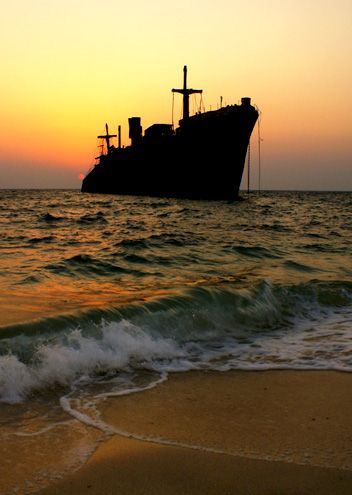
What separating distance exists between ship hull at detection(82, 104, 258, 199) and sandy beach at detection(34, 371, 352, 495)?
50724 millimetres

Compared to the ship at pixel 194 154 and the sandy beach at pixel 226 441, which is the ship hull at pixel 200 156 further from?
the sandy beach at pixel 226 441

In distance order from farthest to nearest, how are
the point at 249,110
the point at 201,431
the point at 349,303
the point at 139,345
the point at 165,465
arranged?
the point at 249,110, the point at 349,303, the point at 139,345, the point at 201,431, the point at 165,465

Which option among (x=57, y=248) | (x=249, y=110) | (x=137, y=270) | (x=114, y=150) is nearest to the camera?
(x=137, y=270)

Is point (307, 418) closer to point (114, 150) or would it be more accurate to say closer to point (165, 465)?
point (165, 465)

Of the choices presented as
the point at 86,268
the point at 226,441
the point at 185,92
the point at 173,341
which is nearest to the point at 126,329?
the point at 173,341

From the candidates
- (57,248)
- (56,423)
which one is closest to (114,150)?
(57,248)

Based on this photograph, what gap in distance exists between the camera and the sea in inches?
139

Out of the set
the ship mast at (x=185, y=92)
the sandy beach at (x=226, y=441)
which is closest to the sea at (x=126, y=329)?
the sandy beach at (x=226, y=441)

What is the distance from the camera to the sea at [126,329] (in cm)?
354

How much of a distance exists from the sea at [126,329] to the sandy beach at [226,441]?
0.77ft

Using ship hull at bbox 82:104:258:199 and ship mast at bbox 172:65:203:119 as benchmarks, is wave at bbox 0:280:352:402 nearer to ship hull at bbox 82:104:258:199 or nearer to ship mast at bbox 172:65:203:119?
ship hull at bbox 82:104:258:199

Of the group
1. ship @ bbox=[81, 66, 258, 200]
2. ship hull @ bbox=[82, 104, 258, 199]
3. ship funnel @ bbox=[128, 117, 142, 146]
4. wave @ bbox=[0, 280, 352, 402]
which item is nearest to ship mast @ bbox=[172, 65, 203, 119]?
ship @ bbox=[81, 66, 258, 200]

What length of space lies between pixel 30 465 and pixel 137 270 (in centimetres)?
839

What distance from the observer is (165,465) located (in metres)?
2.93
